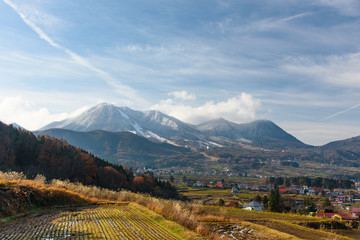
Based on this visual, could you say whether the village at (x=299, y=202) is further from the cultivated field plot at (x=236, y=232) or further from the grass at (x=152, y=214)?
the cultivated field plot at (x=236, y=232)

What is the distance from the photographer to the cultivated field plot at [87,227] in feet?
36.1

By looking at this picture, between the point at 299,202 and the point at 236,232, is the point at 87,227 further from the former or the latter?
the point at 299,202

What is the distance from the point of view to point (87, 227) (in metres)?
12.4

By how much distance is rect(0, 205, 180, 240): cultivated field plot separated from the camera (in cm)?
1101

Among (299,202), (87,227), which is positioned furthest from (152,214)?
(299,202)

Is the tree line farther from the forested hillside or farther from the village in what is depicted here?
the forested hillside

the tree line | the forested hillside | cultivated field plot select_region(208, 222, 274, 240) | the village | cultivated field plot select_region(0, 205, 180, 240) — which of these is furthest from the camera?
the tree line

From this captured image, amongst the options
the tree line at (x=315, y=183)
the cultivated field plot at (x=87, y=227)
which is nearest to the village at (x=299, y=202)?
the tree line at (x=315, y=183)

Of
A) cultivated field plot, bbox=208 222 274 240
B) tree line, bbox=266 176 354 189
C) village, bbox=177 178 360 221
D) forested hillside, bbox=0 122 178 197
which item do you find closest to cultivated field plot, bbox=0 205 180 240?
cultivated field plot, bbox=208 222 274 240

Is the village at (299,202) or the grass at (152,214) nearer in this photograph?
the grass at (152,214)

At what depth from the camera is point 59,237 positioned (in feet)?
35.1

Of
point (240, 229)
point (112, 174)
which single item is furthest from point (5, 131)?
point (240, 229)

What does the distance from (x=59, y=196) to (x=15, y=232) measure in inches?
343

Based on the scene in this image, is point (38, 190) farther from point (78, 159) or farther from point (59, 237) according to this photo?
point (78, 159)
